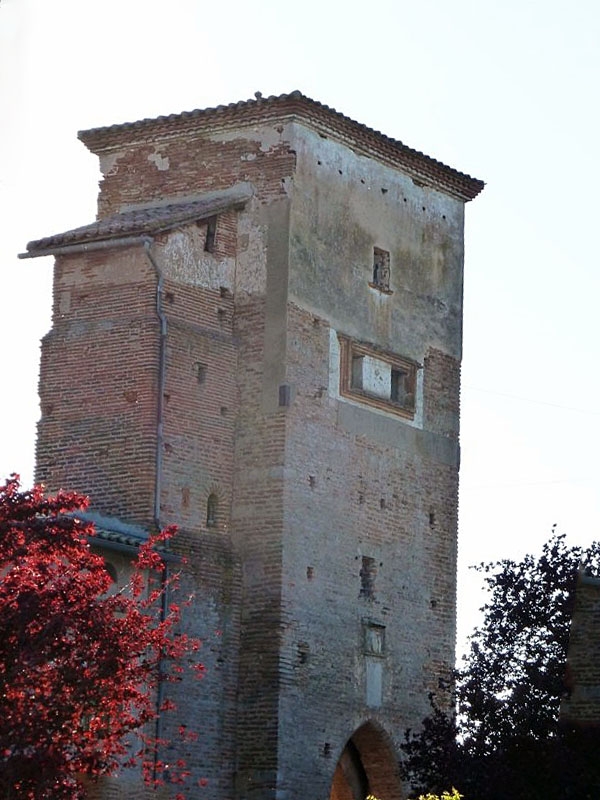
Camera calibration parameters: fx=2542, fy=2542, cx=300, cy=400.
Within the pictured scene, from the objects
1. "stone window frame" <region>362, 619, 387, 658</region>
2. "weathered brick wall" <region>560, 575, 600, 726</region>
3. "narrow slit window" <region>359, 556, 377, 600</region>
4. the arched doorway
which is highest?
"narrow slit window" <region>359, 556, 377, 600</region>

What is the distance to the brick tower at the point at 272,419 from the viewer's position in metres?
35.6

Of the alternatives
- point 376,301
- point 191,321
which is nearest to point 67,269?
point 191,321

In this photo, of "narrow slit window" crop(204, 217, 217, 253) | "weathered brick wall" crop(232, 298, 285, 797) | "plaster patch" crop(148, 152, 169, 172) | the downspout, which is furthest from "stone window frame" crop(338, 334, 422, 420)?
"plaster patch" crop(148, 152, 169, 172)

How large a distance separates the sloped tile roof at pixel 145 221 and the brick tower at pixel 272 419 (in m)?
0.05

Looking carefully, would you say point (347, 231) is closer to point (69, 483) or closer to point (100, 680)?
point (69, 483)

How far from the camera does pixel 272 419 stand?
36438mm

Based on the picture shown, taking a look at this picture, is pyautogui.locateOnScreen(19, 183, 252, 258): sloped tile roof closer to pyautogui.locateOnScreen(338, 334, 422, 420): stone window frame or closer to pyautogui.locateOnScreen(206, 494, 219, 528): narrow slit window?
pyautogui.locateOnScreen(338, 334, 422, 420): stone window frame

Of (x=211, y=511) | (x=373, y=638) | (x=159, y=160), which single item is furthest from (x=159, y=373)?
(x=373, y=638)

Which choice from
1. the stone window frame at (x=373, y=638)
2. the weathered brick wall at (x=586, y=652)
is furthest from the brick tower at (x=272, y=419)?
the weathered brick wall at (x=586, y=652)

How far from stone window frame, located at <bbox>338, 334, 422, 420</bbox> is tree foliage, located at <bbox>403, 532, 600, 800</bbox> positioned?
3228 mm

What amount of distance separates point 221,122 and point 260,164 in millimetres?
916

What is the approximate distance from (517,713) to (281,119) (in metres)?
9.41

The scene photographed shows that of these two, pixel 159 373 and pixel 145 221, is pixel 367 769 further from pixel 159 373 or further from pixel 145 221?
pixel 145 221

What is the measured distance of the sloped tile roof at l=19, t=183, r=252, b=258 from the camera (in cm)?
3612
